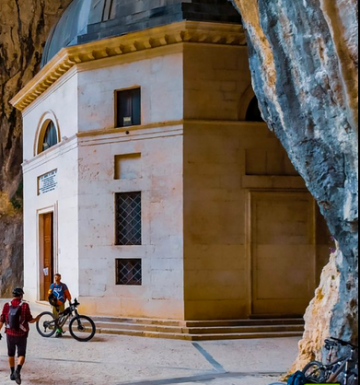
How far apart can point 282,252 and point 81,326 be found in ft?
18.0

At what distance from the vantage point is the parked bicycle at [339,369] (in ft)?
23.7

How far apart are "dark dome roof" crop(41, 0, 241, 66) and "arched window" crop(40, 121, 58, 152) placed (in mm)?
3773

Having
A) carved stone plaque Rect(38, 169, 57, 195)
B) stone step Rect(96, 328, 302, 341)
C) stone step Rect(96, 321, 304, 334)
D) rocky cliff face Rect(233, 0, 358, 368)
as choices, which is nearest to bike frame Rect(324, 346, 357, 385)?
rocky cliff face Rect(233, 0, 358, 368)

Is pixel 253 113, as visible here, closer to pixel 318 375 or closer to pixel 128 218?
pixel 128 218

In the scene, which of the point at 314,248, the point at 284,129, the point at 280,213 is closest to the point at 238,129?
the point at 280,213

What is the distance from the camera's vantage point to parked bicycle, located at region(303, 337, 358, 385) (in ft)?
23.7

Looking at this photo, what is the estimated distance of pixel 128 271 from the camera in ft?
54.2

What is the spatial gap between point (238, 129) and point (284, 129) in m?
6.71

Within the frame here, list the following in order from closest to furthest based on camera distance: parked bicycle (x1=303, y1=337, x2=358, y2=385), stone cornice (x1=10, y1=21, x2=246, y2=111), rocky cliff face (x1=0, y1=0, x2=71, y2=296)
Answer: parked bicycle (x1=303, y1=337, x2=358, y2=385) < stone cornice (x1=10, y1=21, x2=246, y2=111) < rocky cliff face (x1=0, y1=0, x2=71, y2=296)

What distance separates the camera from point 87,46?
16.7 m

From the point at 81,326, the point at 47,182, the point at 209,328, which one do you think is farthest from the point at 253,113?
the point at 47,182

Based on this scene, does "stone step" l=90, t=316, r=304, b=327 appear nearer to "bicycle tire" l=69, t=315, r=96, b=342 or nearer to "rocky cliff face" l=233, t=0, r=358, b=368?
"bicycle tire" l=69, t=315, r=96, b=342

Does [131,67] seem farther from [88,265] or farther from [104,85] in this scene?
[88,265]

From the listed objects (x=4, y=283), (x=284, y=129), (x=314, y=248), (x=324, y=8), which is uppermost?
(x=324, y=8)
